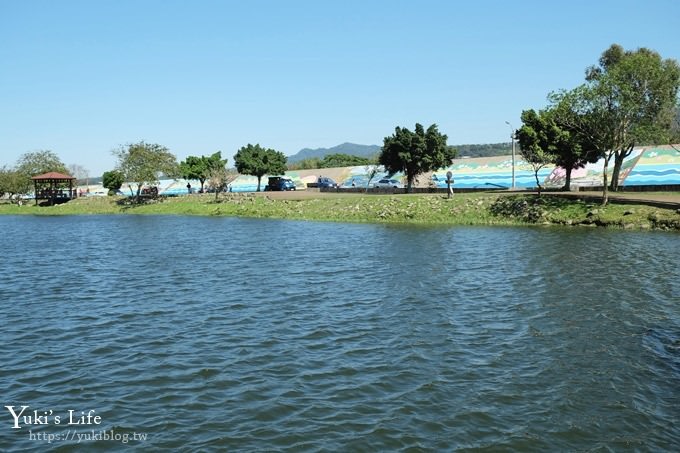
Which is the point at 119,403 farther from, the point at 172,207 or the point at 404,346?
the point at 172,207

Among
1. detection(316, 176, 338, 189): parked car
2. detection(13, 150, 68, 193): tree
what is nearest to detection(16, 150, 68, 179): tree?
detection(13, 150, 68, 193): tree

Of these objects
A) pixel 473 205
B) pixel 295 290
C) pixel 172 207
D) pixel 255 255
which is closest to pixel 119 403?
pixel 295 290

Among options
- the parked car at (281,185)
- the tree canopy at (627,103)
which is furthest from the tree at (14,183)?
the tree canopy at (627,103)

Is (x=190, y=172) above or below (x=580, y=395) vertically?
above

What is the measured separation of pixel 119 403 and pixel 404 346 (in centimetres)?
705

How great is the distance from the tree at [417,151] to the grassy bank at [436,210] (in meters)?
10.4

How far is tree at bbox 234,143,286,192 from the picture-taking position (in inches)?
3814

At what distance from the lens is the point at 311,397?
11.6 meters

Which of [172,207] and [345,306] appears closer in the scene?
[345,306]

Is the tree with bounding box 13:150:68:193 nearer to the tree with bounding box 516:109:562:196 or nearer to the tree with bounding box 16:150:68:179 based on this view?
the tree with bounding box 16:150:68:179

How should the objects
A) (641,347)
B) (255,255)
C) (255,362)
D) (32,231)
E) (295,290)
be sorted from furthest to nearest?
(32,231)
(255,255)
(295,290)
(641,347)
(255,362)

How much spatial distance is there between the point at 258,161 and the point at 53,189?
3534 centimetres

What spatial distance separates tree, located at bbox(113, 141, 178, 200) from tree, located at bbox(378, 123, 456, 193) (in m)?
36.5

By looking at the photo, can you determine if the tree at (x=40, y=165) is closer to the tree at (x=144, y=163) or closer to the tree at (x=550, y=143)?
the tree at (x=144, y=163)
